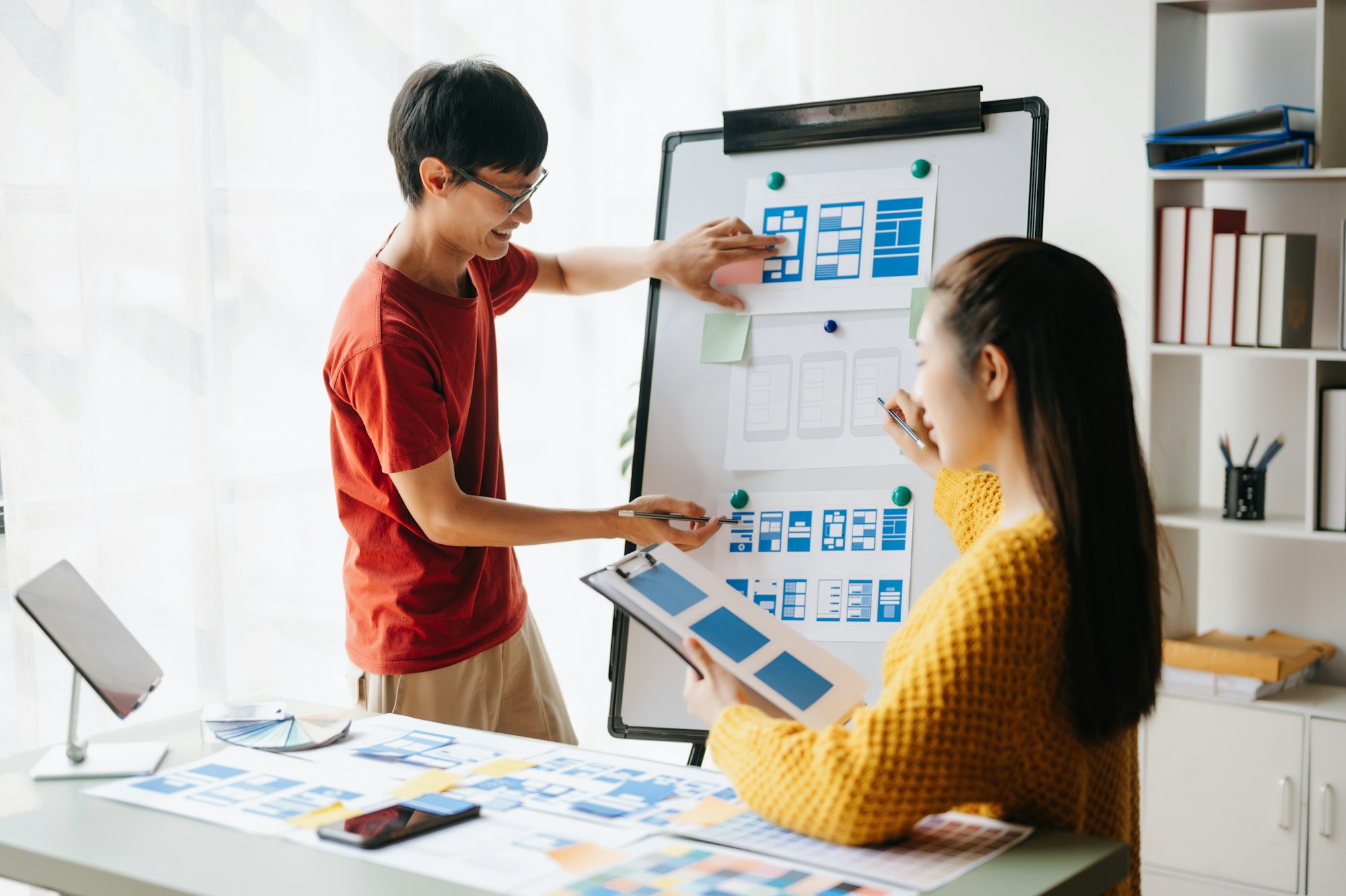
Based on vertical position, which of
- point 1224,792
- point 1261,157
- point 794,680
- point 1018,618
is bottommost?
point 1224,792

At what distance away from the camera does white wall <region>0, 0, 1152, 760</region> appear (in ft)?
6.82

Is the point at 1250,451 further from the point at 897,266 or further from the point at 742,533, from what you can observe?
the point at 742,533

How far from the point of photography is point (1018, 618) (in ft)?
3.30

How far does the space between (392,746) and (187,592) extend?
0.80 m

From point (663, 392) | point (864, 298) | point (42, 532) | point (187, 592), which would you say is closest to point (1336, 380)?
point (864, 298)

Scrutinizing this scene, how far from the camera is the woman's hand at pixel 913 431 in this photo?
1.71 meters

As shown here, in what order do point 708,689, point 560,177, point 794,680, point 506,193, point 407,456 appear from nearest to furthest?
point 708,689, point 794,680, point 407,456, point 506,193, point 560,177

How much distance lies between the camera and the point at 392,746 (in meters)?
1.41

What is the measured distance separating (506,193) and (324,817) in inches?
36.0

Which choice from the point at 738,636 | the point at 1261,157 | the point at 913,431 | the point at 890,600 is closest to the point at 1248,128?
the point at 1261,157

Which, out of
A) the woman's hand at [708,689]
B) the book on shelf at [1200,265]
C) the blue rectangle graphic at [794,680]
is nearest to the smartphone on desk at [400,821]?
the woman's hand at [708,689]

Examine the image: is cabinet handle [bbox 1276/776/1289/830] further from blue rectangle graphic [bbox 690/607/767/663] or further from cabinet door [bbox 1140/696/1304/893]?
blue rectangle graphic [bbox 690/607/767/663]

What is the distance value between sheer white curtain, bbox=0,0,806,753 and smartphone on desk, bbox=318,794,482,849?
93cm

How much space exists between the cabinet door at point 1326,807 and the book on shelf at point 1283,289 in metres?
0.75
